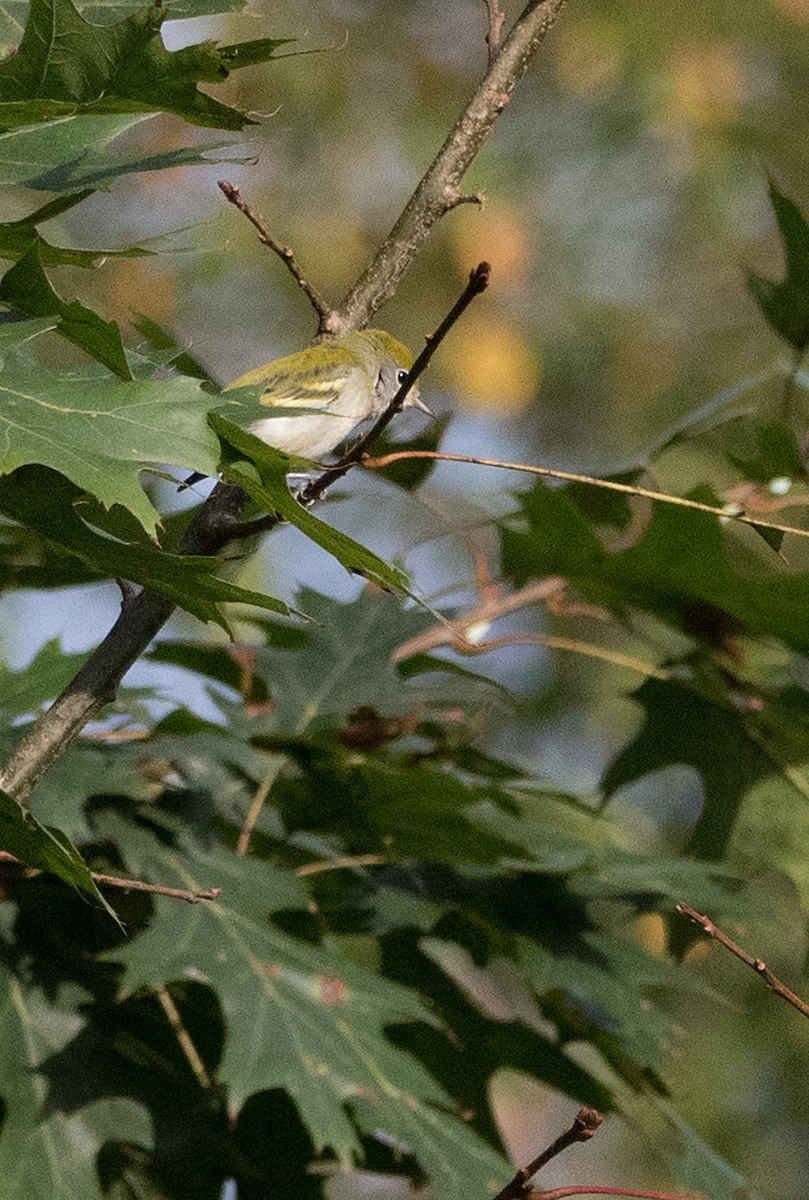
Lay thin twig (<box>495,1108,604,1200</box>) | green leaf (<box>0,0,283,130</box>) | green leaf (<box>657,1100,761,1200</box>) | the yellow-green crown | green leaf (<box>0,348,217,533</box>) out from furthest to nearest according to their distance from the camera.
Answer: the yellow-green crown
green leaf (<box>657,1100,761,1200</box>)
green leaf (<box>0,0,283,130</box>)
green leaf (<box>0,348,217,533</box>)
thin twig (<box>495,1108,604,1200</box>)

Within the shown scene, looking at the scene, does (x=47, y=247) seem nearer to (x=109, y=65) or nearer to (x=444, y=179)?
(x=109, y=65)

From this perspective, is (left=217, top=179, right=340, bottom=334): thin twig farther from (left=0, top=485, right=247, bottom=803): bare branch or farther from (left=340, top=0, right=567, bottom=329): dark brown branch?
(left=0, top=485, right=247, bottom=803): bare branch

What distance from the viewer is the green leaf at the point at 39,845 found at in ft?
3.02

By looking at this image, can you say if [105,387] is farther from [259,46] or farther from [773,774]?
[773,774]

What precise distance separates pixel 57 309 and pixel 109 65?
0.67 feet

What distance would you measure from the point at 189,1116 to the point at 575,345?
5377 millimetres

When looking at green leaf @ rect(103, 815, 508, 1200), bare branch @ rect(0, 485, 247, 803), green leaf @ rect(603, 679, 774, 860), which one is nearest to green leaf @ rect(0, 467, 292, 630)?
bare branch @ rect(0, 485, 247, 803)

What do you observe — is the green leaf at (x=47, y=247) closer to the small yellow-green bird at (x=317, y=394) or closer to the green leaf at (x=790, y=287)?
the small yellow-green bird at (x=317, y=394)

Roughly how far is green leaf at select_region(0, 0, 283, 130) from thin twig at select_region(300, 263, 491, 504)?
29cm

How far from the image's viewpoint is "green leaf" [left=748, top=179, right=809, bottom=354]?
2.06 meters

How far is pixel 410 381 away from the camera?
0.94 m

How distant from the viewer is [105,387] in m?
0.98

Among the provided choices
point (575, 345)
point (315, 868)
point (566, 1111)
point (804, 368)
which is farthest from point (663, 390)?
point (315, 868)

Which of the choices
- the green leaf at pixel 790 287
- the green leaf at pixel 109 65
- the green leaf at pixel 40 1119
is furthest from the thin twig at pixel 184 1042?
the green leaf at pixel 790 287
